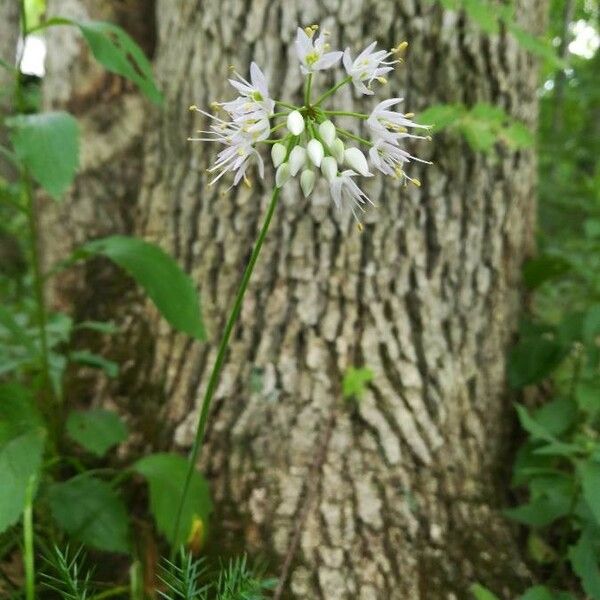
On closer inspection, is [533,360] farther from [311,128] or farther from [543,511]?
[311,128]

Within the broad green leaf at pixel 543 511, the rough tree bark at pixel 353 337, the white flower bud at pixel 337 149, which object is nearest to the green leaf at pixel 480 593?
the rough tree bark at pixel 353 337

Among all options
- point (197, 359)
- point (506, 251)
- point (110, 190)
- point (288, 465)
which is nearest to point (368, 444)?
point (288, 465)

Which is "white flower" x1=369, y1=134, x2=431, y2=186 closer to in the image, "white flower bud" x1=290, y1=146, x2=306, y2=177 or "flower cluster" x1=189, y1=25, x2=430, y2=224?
"flower cluster" x1=189, y1=25, x2=430, y2=224

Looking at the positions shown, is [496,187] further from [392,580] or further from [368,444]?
[392,580]

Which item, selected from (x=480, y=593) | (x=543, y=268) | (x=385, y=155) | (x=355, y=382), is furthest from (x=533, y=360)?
(x=385, y=155)

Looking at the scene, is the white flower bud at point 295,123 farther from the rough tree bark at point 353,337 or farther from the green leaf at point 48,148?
the rough tree bark at point 353,337
